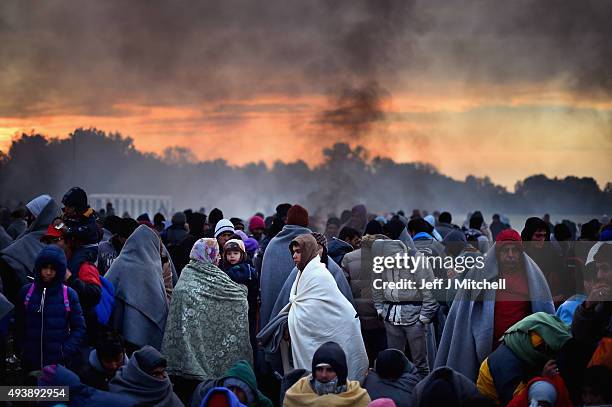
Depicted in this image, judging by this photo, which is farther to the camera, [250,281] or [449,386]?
[250,281]

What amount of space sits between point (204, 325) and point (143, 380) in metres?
1.68

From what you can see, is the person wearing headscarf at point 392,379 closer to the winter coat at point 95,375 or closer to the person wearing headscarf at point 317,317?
the person wearing headscarf at point 317,317

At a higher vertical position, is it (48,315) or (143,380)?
(48,315)

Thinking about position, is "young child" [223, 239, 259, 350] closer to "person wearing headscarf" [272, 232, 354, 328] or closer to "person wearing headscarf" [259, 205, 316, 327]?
"person wearing headscarf" [259, 205, 316, 327]

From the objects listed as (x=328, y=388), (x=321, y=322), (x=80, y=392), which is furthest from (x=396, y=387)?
(x=80, y=392)

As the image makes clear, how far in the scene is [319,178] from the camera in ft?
218

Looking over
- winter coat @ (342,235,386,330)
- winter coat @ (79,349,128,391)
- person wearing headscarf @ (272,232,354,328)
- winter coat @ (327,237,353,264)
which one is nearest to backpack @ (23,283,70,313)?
winter coat @ (79,349,128,391)

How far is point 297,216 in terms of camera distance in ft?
33.1

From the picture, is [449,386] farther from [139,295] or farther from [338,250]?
[338,250]

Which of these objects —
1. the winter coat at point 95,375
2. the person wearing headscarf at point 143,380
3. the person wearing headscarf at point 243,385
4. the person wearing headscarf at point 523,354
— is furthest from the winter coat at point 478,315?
the winter coat at point 95,375

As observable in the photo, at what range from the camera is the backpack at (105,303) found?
848 cm

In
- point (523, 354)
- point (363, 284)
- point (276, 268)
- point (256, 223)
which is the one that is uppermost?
point (256, 223)

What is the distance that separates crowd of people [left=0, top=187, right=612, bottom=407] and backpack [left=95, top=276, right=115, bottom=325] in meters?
0.01

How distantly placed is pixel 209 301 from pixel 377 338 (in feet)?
7.55
